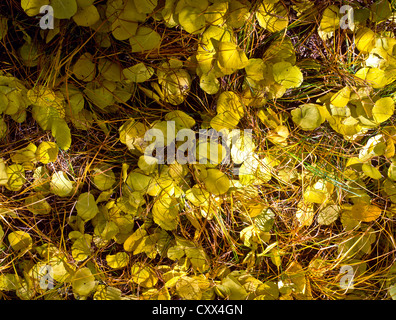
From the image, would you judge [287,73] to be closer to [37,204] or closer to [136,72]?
[136,72]

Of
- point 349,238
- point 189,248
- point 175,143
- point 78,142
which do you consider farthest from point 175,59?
point 349,238

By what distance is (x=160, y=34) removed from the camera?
0.71m

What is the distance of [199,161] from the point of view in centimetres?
71

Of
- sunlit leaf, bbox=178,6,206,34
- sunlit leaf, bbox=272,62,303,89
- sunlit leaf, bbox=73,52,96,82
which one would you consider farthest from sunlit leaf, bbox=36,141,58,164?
sunlit leaf, bbox=272,62,303,89

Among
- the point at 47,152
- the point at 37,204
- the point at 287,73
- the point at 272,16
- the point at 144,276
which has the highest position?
the point at 272,16

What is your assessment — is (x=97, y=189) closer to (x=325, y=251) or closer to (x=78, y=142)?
(x=78, y=142)

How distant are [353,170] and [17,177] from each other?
777mm

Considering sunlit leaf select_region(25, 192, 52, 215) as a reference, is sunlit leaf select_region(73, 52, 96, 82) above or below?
above

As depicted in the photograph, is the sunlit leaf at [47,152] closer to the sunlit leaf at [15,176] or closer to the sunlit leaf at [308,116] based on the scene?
the sunlit leaf at [15,176]

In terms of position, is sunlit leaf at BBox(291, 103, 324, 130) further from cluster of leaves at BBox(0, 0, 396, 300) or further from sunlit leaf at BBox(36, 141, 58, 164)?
sunlit leaf at BBox(36, 141, 58, 164)

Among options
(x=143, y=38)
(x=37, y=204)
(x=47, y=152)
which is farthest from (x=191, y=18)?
(x=37, y=204)

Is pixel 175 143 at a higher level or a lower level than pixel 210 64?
lower

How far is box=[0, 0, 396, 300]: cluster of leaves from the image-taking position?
70 cm

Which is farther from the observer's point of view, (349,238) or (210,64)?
(349,238)
